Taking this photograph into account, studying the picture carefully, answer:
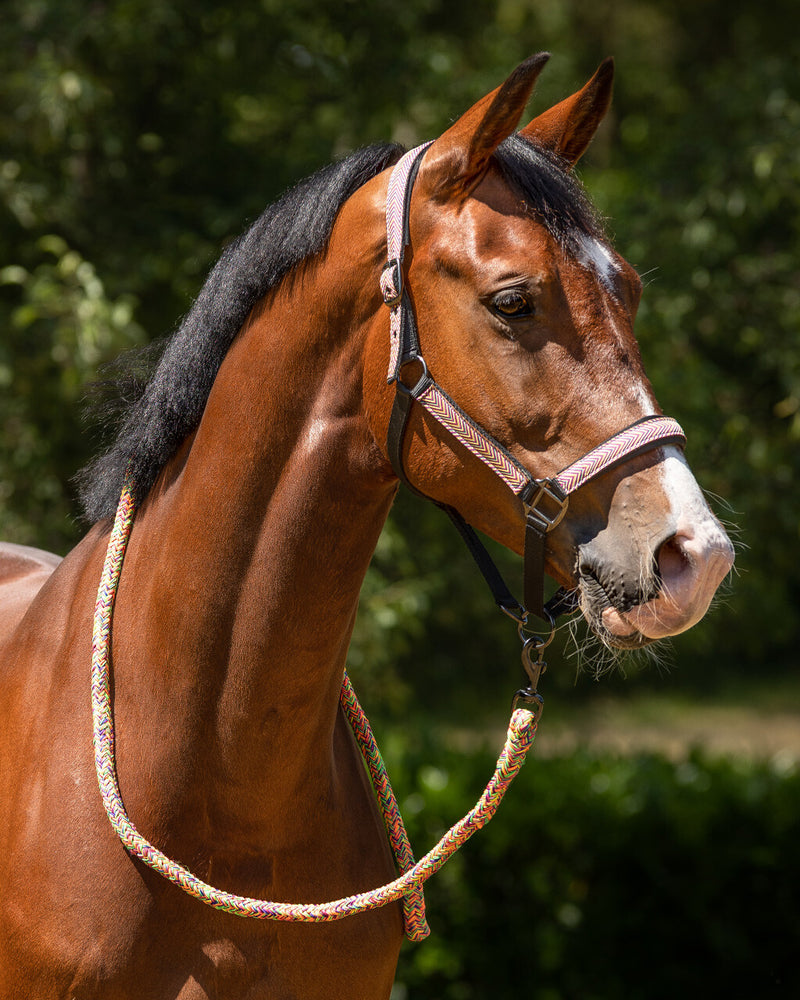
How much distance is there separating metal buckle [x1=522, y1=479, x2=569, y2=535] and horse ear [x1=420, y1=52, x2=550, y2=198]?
52 centimetres

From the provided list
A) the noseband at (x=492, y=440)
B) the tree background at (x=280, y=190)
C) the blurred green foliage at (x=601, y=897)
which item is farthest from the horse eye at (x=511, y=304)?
the blurred green foliage at (x=601, y=897)

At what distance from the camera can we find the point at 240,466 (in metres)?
1.84

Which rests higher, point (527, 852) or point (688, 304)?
point (688, 304)

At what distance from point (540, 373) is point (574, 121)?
0.58 m

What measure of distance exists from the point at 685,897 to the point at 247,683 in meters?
3.32

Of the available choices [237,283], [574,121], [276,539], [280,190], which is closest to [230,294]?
[237,283]

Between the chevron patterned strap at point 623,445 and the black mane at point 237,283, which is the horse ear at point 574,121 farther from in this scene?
the chevron patterned strap at point 623,445

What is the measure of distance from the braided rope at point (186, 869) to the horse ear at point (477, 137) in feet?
2.78

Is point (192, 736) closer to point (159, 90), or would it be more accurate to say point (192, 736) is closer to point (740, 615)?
point (159, 90)

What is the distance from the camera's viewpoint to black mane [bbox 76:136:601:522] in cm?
186

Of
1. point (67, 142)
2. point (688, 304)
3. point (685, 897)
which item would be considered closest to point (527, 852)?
point (685, 897)

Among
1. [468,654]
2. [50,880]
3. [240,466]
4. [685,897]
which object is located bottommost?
[468,654]

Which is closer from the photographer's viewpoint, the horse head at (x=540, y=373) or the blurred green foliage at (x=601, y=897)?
the horse head at (x=540, y=373)

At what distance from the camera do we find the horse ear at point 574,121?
1863 millimetres
